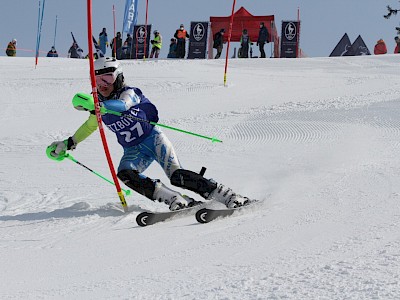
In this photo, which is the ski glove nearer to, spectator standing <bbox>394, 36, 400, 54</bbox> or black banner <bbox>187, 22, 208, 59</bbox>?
black banner <bbox>187, 22, 208, 59</bbox>

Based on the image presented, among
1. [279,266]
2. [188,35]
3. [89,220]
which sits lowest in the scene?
[89,220]

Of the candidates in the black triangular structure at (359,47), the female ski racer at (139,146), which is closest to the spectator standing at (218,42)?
the black triangular structure at (359,47)

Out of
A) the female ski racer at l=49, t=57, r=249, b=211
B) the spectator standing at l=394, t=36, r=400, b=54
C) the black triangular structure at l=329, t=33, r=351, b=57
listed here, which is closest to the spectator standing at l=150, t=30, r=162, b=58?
the black triangular structure at l=329, t=33, r=351, b=57

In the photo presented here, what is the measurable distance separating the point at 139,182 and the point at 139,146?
1.12 feet

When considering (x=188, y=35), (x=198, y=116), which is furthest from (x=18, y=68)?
(x=198, y=116)

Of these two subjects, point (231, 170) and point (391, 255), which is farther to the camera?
point (231, 170)

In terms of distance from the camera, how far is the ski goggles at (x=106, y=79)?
499cm

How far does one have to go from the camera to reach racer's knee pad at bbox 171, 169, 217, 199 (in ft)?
15.9

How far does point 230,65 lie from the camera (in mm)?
18594

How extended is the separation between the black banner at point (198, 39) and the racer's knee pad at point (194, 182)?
2092 cm

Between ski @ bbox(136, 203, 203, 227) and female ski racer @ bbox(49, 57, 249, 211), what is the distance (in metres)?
0.05

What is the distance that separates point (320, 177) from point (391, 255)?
2801 mm

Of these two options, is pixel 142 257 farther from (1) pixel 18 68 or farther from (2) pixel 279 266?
(1) pixel 18 68

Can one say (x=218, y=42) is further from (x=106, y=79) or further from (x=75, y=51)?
(x=106, y=79)
